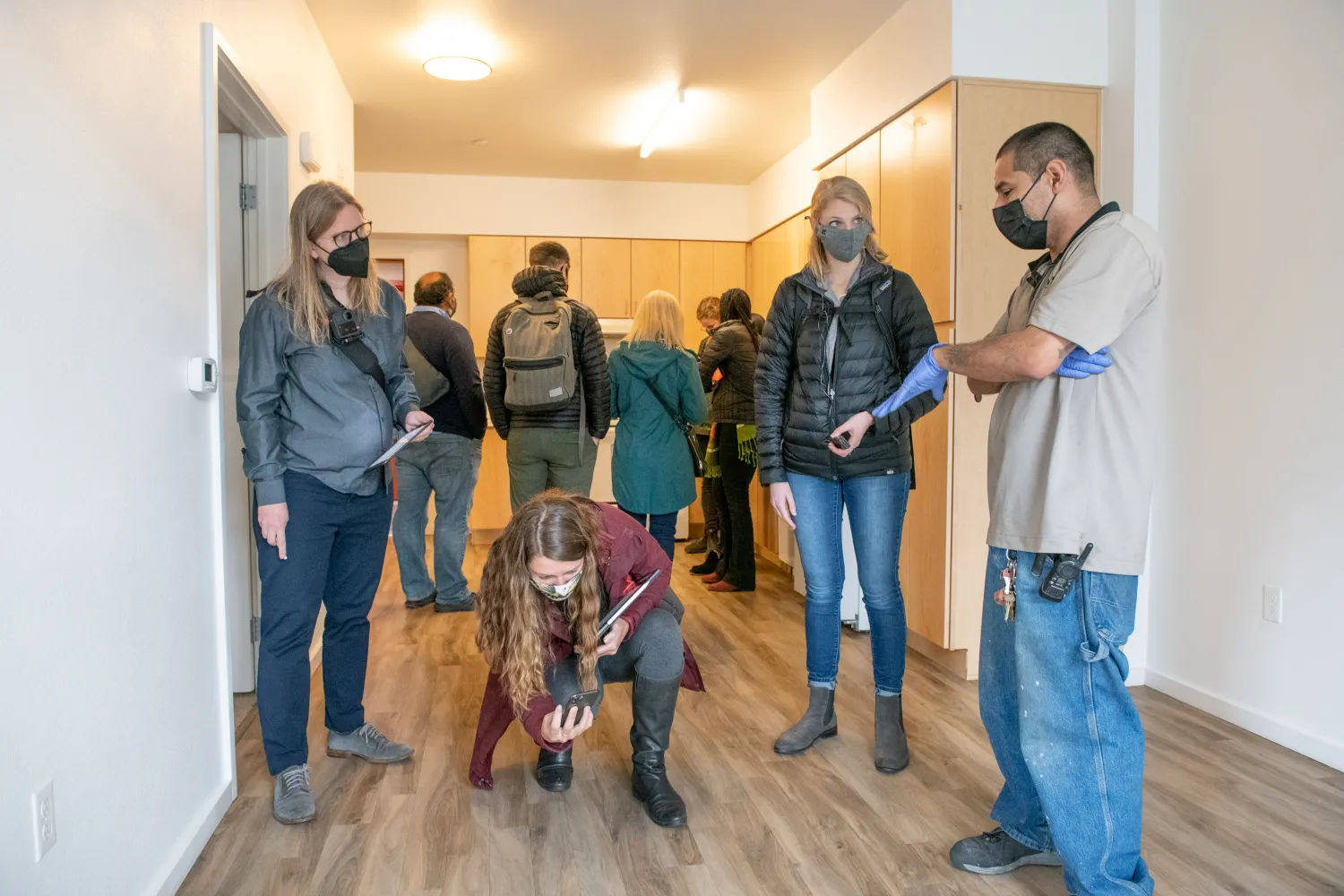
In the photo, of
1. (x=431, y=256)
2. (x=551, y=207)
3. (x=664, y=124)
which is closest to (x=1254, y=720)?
(x=664, y=124)

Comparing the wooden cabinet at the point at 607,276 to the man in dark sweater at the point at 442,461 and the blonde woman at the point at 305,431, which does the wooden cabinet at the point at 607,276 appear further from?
the blonde woman at the point at 305,431

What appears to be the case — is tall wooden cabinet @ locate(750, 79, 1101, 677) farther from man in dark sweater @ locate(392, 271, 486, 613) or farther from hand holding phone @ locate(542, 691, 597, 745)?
man in dark sweater @ locate(392, 271, 486, 613)

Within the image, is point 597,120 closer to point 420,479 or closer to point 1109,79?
point 420,479

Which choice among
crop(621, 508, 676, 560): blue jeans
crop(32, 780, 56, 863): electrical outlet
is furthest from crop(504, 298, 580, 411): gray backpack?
crop(32, 780, 56, 863): electrical outlet

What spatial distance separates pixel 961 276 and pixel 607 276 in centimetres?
384

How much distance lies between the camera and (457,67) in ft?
13.8

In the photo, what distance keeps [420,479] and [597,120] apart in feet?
7.66

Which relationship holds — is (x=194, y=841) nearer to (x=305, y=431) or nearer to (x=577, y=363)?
(x=305, y=431)

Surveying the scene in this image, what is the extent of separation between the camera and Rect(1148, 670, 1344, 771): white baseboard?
8.32 ft

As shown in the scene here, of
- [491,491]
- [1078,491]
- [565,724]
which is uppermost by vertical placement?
[1078,491]

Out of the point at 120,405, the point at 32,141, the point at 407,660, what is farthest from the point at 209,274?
the point at 407,660

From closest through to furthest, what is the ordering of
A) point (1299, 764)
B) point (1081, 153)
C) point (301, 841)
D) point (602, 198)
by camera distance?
point (1081, 153)
point (301, 841)
point (1299, 764)
point (602, 198)

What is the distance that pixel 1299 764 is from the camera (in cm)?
254

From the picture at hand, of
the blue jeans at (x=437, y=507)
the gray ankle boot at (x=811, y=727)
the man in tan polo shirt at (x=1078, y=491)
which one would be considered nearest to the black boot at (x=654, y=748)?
the gray ankle boot at (x=811, y=727)
